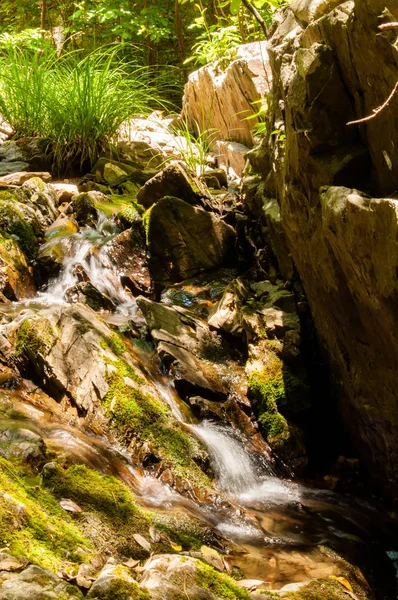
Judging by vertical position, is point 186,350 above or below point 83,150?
below

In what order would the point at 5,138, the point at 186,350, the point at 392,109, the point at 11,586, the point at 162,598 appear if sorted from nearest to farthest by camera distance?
the point at 11,586 < the point at 162,598 < the point at 392,109 < the point at 186,350 < the point at 5,138

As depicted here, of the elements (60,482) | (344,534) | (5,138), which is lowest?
(344,534)

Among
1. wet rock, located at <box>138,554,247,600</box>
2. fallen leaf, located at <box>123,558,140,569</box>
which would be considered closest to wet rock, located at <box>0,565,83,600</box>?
wet rock, located at <box>138,554,247,600</box>

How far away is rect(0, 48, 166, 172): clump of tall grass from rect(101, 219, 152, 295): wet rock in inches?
91.1

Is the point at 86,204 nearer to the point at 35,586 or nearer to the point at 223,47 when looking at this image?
the point at 223,47

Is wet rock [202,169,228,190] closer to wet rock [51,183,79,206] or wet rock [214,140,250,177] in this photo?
wet rock [214,140,250,177]

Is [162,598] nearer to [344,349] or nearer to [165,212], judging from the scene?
[344,349]

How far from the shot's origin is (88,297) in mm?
5477

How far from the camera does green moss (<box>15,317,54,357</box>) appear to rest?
12.7 feet

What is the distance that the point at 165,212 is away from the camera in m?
6.26

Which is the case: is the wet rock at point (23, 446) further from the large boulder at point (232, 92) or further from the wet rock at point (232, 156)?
the wet rock at point (232, 156)

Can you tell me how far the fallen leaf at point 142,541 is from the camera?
7.67 feet

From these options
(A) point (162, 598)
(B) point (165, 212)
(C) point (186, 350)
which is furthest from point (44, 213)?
(A) point (162, 598)

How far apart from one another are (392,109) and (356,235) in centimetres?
69
